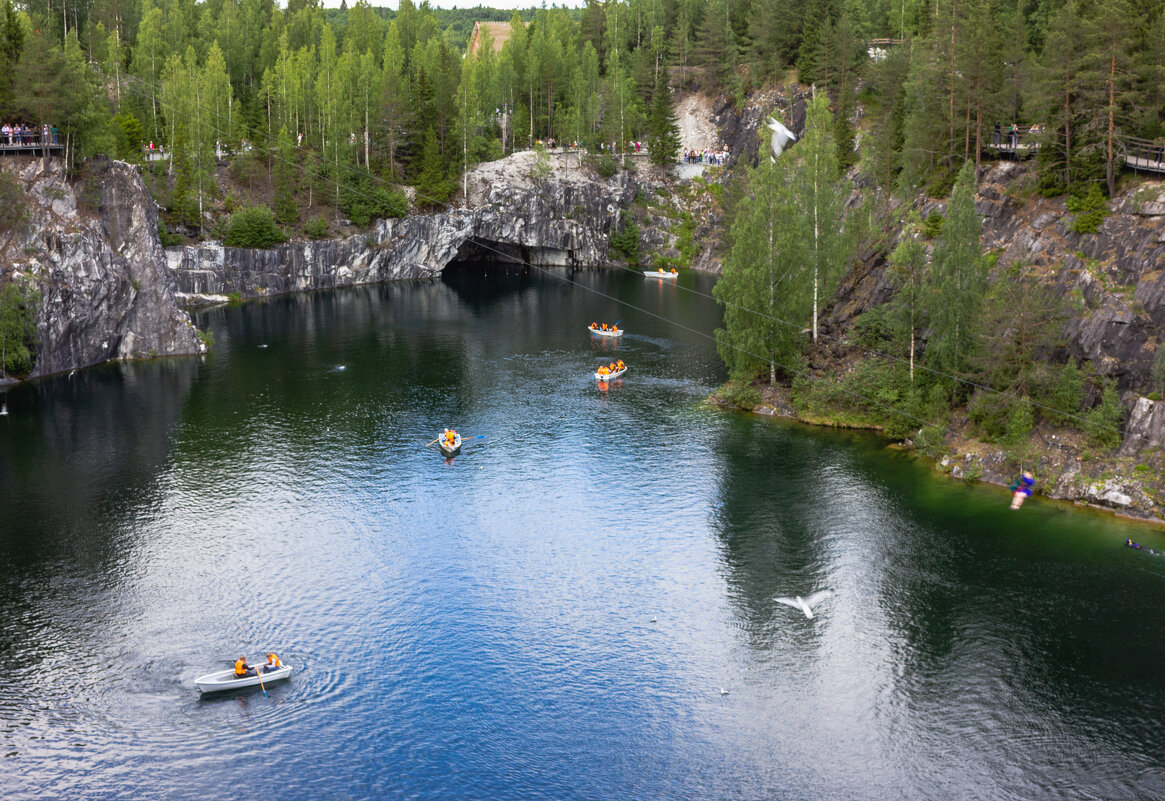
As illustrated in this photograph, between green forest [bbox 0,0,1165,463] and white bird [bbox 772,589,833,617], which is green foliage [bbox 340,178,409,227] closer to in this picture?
green forest [bbox 0,0,1165,463]

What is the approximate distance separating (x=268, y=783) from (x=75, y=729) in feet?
Result: 31.1

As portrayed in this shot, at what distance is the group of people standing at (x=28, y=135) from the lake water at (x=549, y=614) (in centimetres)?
2883

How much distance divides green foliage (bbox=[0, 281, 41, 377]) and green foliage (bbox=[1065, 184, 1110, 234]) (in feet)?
282

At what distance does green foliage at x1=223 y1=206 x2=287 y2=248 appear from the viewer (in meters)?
134

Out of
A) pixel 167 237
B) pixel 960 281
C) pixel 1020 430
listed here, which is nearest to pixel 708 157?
pixel 167 237

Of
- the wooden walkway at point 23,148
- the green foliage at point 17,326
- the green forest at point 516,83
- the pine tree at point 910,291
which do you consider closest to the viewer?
the pine tree at point 910,291

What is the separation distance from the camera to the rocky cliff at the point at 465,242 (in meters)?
135

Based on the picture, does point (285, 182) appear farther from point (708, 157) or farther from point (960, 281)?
point (960, 281)

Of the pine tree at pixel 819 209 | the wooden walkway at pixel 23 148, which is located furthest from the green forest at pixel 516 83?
the pine tree at pixel 819 209

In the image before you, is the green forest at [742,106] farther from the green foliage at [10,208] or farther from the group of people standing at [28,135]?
the green foliage at [10,208]

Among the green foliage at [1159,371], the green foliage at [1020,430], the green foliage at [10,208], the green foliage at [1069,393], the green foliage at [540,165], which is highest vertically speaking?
the green foliage at [540,165]

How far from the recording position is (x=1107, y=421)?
200 ft

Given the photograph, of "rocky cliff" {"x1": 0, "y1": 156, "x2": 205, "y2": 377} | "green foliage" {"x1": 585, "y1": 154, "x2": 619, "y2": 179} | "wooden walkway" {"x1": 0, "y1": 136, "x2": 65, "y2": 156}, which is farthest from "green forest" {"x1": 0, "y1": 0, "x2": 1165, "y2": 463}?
"green foliage" {"x1": 585, "y1": 154, "x2": 619, "y2": 179}

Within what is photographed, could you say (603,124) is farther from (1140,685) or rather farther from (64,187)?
(1140,685)
